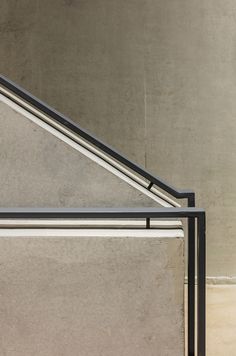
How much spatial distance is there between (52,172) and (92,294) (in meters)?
0.51

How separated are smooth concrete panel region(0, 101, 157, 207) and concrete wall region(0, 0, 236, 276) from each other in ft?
4.98

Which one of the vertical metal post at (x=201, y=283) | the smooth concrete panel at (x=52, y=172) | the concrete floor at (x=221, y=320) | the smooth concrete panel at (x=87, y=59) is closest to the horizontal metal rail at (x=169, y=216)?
the vertical metal post at (x=201, y=283)

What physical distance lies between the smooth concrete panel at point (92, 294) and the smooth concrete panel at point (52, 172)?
0.33 meters

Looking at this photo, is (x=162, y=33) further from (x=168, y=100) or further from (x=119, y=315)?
(x=119, y=315)

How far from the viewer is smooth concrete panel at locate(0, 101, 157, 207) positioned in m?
1.45

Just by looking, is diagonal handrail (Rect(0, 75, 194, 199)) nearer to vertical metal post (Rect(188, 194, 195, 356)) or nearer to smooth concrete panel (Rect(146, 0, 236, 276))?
vertical metal post (Rect(188, 194, 195, 356))

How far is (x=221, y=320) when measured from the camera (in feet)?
7.64

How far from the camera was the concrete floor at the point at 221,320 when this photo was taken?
1.97 m

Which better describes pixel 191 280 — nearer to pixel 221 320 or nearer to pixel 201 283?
pixel 201 283

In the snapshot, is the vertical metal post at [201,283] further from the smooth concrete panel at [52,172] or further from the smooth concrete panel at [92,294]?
the smooth concrete panel at [52,172]

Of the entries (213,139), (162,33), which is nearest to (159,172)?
(213,139)

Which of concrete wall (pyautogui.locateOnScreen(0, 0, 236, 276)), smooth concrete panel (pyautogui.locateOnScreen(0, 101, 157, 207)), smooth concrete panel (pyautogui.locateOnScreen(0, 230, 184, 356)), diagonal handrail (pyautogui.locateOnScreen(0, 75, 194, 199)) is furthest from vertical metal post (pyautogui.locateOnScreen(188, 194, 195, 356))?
concrete wall (pyautogui.locateOnScreen(0, 0, 236, 276))

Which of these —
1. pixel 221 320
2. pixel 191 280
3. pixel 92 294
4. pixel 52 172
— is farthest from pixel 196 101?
pixel 92 294

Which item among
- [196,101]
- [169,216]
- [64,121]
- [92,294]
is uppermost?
[196,101]
